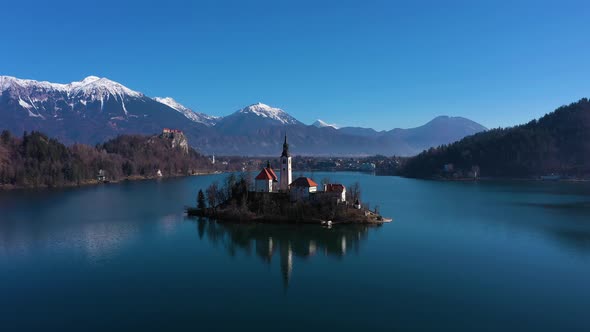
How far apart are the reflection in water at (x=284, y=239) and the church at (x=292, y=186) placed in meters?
2.84

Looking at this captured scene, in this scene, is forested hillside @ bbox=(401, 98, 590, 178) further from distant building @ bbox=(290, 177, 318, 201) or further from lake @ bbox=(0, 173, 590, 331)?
distant building @ bbox=(290, 177, 318, 201)

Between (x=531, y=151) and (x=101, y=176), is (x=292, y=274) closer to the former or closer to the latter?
(x=101, y=176)

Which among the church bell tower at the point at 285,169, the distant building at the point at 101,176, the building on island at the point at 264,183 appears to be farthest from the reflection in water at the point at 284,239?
the distant building at the point at 101,176

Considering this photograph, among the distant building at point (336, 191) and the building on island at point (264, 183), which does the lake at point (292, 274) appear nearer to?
the distant building at point (336, 191)

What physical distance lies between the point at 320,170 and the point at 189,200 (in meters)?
84.1

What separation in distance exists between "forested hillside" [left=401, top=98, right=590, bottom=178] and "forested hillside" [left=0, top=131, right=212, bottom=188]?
50.6 meters

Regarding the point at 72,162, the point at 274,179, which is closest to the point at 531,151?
the point at 274,179

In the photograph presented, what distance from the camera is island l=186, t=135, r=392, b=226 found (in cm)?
2784

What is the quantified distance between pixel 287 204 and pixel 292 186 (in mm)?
1624

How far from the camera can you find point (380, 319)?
12695 mm

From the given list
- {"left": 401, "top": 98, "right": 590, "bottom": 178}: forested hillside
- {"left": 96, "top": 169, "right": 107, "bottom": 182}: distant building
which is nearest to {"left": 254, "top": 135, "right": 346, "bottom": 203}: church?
{"left": 96, "top": 169, "right": 107, "bottom": 182}: distant building

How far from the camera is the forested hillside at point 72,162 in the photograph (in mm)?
56625

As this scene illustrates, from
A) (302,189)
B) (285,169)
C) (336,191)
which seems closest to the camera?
(336,191)

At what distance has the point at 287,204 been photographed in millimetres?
28453
